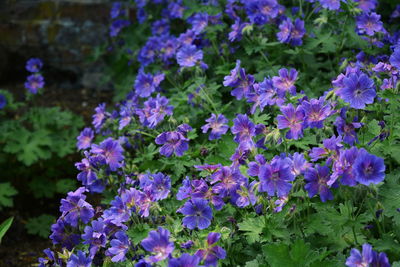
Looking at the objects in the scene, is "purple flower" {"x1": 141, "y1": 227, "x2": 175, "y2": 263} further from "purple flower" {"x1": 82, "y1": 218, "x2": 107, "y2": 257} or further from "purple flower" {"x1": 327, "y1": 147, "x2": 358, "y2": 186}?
"purple flower" {"x1": 327, "y1": 147, "x2": 358, "y2": 186}

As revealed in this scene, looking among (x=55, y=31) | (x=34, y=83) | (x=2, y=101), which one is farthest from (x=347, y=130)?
(x=55, y=31)

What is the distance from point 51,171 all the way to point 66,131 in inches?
11.3

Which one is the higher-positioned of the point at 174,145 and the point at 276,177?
the point at 276,177

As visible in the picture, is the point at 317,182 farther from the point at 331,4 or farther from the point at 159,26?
the point at 159,26

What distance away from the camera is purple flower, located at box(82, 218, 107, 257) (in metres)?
2.03

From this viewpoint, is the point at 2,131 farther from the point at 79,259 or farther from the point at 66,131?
the point at 79,259

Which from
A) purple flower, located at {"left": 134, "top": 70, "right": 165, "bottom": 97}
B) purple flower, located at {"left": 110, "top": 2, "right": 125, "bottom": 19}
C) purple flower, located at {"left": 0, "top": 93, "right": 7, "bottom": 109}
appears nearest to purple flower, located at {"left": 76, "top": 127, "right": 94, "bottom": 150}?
purple flower, located at {"left": 134, "top": 70, "right": 165, "bottom": 97}

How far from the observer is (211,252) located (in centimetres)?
175

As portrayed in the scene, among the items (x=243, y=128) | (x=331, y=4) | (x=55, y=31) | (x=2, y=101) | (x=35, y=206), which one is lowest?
(x=35, y=206)

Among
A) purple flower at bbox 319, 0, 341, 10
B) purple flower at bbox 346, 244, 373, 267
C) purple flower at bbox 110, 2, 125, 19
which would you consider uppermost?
purple flower at bbox 319, 0, 341, 10

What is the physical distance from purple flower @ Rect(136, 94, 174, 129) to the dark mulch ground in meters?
0.86

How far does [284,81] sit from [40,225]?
1.80 metres

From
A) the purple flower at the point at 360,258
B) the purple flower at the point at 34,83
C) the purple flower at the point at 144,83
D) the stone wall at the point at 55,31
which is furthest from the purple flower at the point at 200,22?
the purple flower at the point at 360,258

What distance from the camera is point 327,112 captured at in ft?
6.47
